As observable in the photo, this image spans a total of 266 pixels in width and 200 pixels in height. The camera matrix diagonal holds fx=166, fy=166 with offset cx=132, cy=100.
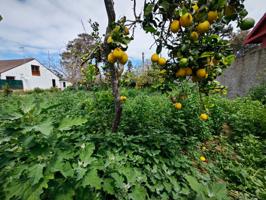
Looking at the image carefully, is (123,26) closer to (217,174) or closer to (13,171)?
(13,171)

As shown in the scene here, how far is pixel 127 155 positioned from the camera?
1628 millimetres

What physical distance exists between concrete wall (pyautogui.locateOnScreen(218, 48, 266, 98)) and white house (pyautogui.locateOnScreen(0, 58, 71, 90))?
24784 millimetres

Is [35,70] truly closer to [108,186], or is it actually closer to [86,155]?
[86,155]

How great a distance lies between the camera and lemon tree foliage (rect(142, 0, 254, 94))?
1.03m

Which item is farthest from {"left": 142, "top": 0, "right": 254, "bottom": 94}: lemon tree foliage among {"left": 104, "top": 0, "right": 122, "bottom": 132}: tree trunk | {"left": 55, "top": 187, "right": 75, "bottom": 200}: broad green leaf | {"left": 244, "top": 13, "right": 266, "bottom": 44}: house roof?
{"left": 244, "top": 13, "right": 266, "bottom": 44}: house roof

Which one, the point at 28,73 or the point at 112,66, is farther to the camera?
the point at 28,73

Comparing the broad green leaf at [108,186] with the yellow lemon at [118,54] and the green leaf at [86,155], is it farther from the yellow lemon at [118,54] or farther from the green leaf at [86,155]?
the yellow lemon at [118,54]

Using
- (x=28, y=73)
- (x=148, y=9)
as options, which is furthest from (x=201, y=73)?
(x=28, y=73)

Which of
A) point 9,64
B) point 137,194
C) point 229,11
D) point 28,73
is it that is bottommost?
point 137,194

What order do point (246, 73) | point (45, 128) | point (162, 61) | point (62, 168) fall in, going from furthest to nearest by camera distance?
point (246, 73) < point (162, 61) < point (62, 168) < point (45, 128)

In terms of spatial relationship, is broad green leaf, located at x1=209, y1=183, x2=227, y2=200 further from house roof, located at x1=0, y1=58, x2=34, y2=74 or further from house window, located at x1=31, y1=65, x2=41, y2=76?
house window, located at x1=31, y1=65, x2=41, y2=76

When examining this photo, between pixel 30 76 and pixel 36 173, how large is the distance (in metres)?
27.7

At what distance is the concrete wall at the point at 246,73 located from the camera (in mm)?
5480

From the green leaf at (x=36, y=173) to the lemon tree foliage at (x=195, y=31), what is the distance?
1.09 metres
